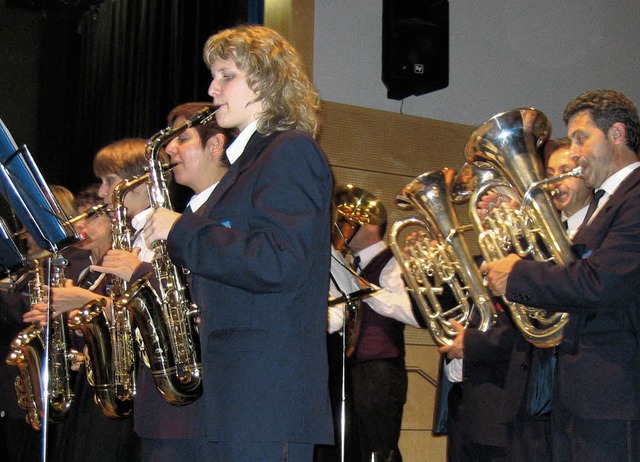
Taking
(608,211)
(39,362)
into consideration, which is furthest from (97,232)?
(608,211)

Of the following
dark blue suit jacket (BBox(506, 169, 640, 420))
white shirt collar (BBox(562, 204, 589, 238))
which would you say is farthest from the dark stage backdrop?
dark blue suit jacket (BBox(506, 169, 640, 420))

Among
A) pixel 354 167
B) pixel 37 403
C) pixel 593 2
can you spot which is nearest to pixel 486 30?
pixel 593 2

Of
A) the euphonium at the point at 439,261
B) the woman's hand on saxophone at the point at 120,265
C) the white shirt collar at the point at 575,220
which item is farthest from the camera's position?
the euphonium at the point at 439,261

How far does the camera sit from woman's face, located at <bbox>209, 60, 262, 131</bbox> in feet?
7.61

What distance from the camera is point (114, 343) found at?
11.5ft

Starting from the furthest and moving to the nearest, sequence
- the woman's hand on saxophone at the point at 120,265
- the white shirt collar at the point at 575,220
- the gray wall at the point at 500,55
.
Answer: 1. the gray wall at the point at 500,55
2. the white shirt collar at the point at 575,220
3. the woman's hand on saxophone at the point at 120,265

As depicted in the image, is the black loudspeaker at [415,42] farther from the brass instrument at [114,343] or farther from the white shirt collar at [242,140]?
the white shirt collar at [242,140]

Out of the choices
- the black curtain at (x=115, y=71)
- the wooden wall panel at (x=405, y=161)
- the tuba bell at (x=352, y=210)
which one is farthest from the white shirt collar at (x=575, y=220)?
the black curtain at (x=115, y=71)

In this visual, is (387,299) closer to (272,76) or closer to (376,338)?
(376,338)

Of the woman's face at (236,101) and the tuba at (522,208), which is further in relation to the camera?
the tuba at (522,208)

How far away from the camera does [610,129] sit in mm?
3041

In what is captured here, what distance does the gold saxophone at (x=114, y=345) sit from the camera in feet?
11.4

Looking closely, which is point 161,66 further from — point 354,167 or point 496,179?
point 496,179

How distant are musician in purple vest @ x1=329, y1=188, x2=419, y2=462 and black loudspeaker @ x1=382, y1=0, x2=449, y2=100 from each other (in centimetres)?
174
